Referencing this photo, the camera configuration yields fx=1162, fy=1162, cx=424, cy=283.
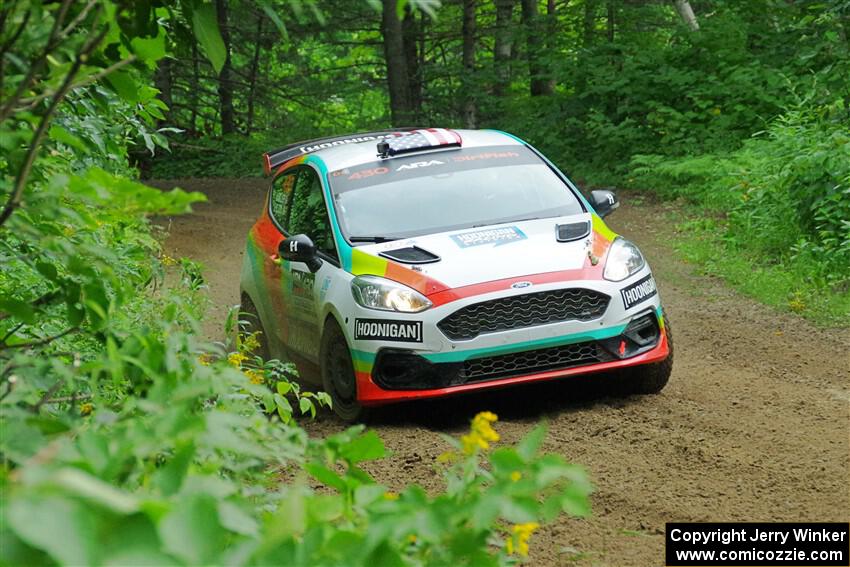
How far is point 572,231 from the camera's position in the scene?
314 inches

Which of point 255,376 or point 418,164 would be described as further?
point 418,164

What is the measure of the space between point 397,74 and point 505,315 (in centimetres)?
2262

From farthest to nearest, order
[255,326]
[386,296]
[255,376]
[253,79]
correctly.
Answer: [253,79] < [255,326] < [386,296] < [255,376]

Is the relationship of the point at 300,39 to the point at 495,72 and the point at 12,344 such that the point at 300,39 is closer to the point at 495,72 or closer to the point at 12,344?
the point at 495,72

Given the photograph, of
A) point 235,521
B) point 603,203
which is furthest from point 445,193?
point 235,521

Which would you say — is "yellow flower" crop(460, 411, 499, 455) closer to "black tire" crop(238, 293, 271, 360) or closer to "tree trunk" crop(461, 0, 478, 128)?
"black tire" crop(238, 293, 271, 360)

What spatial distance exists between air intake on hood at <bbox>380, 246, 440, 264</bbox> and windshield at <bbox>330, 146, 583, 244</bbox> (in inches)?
13.8

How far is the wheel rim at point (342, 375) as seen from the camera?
7.65 m

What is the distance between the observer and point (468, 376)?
7328 mm

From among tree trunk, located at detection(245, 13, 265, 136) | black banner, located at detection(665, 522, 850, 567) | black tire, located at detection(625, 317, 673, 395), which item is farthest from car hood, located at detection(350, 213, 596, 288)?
tree trunk, located at detection(245, 13, 265, 136)

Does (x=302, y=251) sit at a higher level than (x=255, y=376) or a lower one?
lower

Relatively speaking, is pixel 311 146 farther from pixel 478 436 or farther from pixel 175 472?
pixel 175 472

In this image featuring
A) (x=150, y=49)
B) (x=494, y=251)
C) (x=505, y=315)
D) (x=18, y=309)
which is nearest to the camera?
(x=18, y=309)

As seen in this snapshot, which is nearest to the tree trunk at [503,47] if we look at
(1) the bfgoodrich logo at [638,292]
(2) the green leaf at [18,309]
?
(1) the bfgoodrich logo at [638,292]
